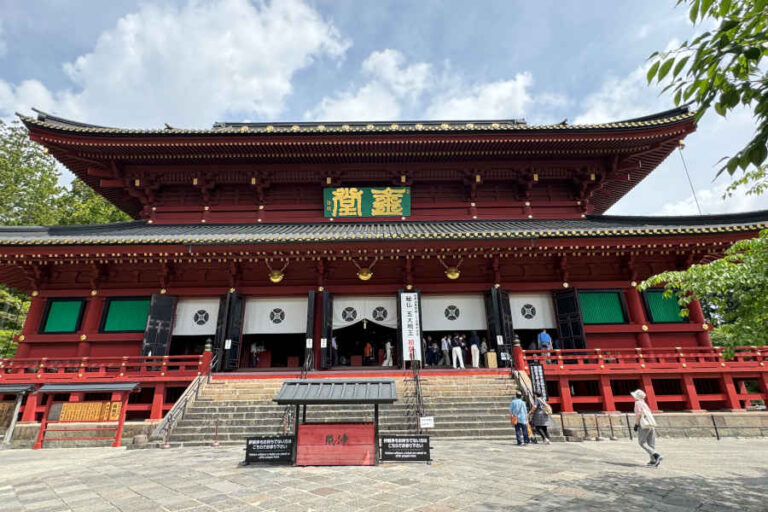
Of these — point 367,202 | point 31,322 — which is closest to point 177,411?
point 31,322

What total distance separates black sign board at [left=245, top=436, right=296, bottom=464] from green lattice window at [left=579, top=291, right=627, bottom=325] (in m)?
11.4

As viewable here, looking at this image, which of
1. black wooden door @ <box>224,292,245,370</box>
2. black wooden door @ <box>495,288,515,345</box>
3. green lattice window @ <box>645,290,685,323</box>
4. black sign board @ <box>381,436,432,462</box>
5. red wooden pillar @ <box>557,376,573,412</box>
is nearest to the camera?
black sign board @ <box>381,436,432,462</box>

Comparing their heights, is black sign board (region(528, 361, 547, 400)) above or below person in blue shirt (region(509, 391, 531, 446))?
above

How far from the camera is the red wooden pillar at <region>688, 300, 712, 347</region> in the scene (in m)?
12.9

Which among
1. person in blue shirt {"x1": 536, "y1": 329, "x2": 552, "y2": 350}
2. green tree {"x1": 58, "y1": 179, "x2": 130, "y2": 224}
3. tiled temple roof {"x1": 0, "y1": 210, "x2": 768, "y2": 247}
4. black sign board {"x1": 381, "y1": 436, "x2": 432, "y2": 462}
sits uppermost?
green tree {"x1": 58, "y1": 179, "x2": 130, "y2": 224}

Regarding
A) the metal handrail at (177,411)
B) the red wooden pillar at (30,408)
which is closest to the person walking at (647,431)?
the metal handrail at (177,411)

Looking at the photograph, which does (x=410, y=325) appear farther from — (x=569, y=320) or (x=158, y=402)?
→ (x=158, y=402)

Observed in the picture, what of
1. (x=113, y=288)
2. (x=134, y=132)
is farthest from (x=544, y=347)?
(x=134, y=132)

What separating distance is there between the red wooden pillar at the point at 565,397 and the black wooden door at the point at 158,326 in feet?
43.8

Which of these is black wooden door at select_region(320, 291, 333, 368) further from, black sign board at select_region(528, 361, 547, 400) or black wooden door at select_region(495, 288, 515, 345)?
black sign board at select_region(528, 361, 547, 400)

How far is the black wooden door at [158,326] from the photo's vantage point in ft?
40.6

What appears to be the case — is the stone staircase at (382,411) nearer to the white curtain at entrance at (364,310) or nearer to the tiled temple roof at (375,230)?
the white curtain at entrance at (364,310)

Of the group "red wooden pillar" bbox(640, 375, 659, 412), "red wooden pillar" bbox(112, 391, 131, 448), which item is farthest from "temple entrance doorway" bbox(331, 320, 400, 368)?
"red wooden pillar" bbox(640, 375, 659, 412)

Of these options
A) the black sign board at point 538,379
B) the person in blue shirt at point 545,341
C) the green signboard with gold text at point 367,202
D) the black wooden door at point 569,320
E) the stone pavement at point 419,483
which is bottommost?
the stone pavement at point 419,483
